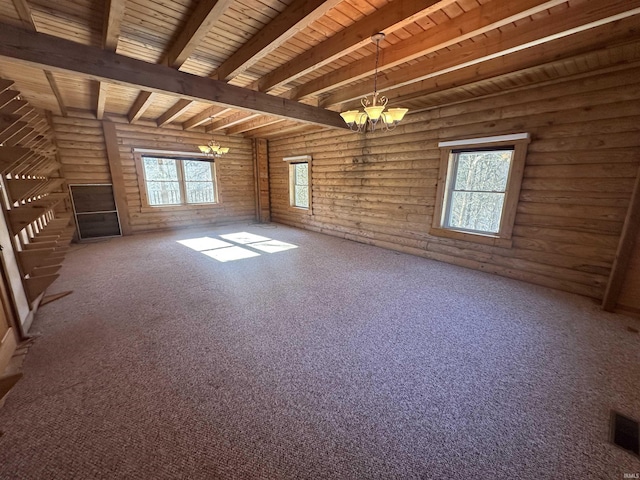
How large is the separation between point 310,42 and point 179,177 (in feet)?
17.6

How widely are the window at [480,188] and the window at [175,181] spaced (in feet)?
19.5

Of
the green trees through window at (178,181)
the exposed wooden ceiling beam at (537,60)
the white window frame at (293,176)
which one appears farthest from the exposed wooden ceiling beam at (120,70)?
the green trees through window at (178,181)

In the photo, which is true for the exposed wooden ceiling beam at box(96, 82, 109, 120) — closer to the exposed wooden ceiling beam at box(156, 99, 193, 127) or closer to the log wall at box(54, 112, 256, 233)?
the log wall at box(54, 112, 256, 233)

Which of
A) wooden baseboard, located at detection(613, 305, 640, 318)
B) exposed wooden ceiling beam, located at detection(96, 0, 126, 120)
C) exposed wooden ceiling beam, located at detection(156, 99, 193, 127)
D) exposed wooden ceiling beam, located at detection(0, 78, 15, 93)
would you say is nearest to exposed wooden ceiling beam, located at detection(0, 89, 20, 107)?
exposed wooden ceiling beam, located at detection(0, 78, 15, 93)

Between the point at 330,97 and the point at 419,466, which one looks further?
the point at 330,97

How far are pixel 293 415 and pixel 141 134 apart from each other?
688 cm

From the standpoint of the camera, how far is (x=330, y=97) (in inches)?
Answer: 158

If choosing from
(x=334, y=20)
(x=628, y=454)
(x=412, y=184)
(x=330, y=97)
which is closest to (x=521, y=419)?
(x=628, y=454)

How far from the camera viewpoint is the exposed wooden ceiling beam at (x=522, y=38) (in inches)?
73.0

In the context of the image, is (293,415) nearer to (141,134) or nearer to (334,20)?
(334,20)

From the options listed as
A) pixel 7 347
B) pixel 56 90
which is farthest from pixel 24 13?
pixel 7 347

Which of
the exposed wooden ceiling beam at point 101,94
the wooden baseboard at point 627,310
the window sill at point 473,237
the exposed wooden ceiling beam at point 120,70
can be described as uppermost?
the exposed wooden ceiling beam at point 101,94

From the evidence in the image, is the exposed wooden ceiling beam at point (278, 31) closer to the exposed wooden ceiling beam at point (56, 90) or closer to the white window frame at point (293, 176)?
the exposed wooden ceiling beam at point (56, 90)

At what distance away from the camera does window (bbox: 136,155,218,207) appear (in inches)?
238
